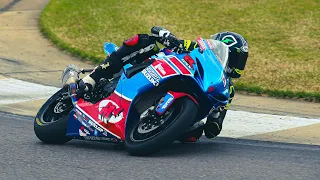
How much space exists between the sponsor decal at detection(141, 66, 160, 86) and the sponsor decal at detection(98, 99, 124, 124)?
0.44 metres

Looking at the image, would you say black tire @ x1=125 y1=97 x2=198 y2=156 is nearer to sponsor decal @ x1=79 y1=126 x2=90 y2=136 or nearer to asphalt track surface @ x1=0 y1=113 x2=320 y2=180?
asphalt track surface @ x1=0 y1=113 x2=320 y2=180

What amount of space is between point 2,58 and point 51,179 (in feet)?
27.9

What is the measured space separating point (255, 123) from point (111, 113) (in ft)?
8.60

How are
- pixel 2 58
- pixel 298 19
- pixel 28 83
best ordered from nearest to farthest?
pixel 28 83, pixel 2 58, pixel 298 19

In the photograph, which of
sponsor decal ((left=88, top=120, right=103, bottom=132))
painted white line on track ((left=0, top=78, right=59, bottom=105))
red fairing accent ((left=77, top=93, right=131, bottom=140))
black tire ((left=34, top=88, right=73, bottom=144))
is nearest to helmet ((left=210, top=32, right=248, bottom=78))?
red fairing accent ((left=77, top=93, right=131, bottom=140))

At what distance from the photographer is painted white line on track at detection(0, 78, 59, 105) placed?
1053cm

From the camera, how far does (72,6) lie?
20.3m

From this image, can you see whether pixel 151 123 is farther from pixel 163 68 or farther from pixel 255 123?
pixel 255 123

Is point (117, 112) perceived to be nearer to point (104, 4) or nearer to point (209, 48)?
point (209, 48)

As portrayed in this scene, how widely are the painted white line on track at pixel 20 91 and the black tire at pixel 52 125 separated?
8.49 ft

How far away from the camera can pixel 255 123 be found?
908 cm

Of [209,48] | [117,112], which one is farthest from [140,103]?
[209,48]

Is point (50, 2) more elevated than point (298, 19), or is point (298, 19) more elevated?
point (298, 19)

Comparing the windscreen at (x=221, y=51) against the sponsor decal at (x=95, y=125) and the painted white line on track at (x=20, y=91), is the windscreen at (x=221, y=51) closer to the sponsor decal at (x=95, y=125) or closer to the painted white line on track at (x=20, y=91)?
the sponsor decal at (x=95, y=125)
